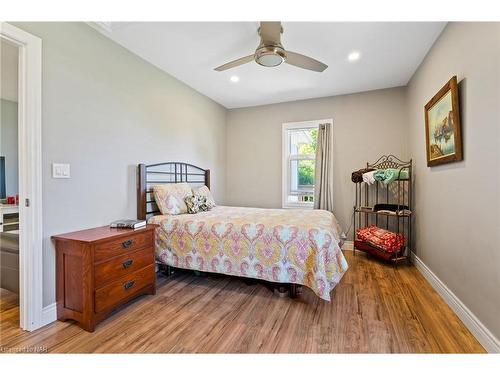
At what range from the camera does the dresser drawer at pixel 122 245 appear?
1760mm

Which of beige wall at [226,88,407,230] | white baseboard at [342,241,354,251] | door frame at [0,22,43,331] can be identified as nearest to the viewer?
door frame at [0,22,43,331]

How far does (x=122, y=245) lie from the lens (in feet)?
6.40

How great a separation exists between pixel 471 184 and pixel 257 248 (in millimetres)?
1758

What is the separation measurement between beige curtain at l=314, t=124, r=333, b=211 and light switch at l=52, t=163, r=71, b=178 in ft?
10.9

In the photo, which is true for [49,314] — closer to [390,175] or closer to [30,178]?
[30,178]

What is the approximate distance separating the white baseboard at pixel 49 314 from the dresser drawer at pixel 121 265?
50 centimetres

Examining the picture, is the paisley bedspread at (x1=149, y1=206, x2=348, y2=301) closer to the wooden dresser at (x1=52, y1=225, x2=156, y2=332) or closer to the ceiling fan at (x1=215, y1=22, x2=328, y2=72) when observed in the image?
the wooden dresser at (x1=52, y1=225, x2=156, y2=332)

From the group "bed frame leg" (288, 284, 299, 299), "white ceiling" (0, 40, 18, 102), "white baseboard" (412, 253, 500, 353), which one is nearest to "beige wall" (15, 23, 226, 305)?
"white ceiling" (0, 40, 18, 102)

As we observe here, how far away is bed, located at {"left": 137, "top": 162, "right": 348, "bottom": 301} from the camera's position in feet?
6.77

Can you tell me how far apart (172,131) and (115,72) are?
995 mm

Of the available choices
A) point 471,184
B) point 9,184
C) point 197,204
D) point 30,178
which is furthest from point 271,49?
point 9,184

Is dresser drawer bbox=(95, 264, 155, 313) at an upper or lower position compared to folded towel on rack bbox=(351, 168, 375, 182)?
lower

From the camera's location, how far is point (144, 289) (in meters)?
2.18
